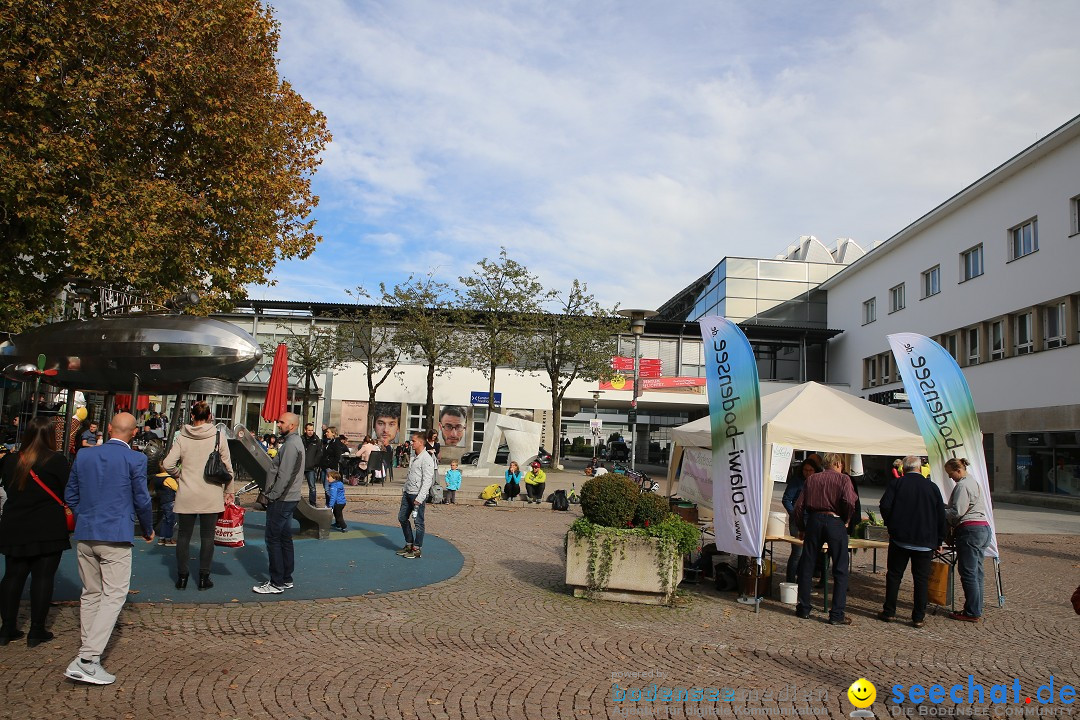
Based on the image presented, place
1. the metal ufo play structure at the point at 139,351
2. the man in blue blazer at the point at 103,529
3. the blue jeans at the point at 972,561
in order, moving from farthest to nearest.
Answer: the metal ufo play structure at the point at 139,351 < the blue jeans at the point at 972,561 < the man in blue blazer at the point at 103,529

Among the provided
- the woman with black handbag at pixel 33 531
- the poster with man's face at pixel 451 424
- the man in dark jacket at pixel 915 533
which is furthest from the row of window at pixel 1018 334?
the woman with black handbag at pixel 33 531

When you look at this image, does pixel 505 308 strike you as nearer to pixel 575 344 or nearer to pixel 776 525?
pixel 575 344

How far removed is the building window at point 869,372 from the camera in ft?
135

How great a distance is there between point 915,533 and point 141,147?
1393 centimetres

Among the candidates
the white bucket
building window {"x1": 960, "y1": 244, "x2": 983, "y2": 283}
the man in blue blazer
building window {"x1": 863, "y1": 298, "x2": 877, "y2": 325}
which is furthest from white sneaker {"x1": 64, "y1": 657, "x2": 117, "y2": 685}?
building window {"x1": 863, "y1": 298, "x2": 877, "y2": 325}

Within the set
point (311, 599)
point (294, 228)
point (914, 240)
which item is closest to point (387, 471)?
point (294, 228)

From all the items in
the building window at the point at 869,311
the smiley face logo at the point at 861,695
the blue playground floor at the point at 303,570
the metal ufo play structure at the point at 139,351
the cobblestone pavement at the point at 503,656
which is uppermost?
the building window at the point at 869,311

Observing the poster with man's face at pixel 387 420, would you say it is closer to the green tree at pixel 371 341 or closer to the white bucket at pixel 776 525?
the green tree at pixel 371 341

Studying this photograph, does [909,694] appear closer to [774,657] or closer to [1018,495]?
[774,657]

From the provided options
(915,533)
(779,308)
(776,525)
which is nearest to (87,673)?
(776,525)

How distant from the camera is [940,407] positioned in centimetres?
919

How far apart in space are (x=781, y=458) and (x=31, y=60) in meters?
14.0

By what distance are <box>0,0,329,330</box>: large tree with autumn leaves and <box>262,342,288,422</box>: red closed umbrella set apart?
84.4 inches

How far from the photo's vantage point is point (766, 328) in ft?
148
